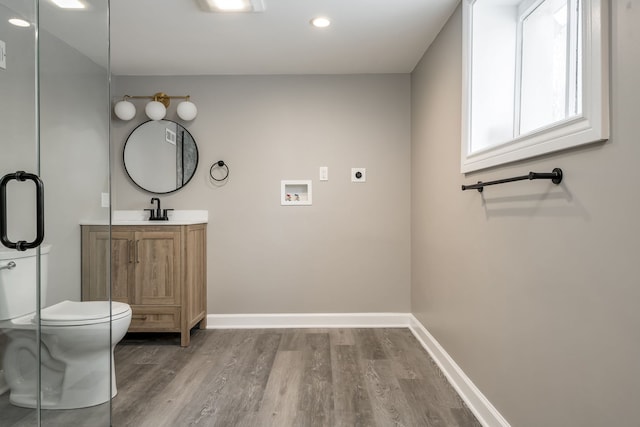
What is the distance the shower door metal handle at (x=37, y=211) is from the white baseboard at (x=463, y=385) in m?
1.95

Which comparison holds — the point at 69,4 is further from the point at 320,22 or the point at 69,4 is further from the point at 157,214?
the point at 157,214

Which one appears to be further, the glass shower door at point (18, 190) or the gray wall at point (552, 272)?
the glass shower door at point (18, 190)

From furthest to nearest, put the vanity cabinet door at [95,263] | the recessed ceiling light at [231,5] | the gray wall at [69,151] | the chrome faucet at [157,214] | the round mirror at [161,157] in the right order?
1. the round mirror at [161,157]
2. the chrome faucet at [157,214]
3. the recessed ceiling light at [231,5]
4. the vanity cabinet door at [95,263]
5. the gray wall at [69,151]

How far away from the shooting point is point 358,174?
11.1 feet

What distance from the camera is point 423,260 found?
9.78ft

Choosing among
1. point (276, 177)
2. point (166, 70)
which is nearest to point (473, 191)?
point (276, 177)

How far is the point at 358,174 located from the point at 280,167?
0.70m

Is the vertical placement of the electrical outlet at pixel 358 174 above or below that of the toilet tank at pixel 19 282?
above

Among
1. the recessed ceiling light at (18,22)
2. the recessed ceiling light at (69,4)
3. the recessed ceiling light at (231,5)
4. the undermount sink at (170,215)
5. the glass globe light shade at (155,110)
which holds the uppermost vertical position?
the recessed ceiling light at (231,5)

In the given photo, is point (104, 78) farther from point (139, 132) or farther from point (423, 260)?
point (423, 260)

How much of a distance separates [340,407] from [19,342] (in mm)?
1442

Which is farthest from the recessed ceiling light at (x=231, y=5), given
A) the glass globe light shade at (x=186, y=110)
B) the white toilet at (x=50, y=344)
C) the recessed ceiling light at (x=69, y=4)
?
the white toilet at (x=50, y=344)

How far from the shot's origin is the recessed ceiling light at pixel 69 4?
131cm

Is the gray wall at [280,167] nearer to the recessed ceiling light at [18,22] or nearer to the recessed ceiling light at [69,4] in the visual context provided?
the recessed ceiling light at [69,4]
